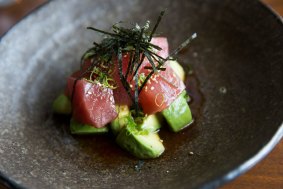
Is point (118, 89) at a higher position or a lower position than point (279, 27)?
lower

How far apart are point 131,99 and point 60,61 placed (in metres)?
0.77

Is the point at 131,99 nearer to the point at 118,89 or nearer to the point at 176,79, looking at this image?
the point at 118,89

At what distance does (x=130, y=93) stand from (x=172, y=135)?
32cm

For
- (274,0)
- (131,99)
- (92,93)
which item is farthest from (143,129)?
(274,0)

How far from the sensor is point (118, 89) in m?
2.18

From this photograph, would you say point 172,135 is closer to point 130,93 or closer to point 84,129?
point 130,93

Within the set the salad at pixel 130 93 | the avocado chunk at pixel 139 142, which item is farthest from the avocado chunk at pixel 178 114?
the avocado chunk at pixel 139 142

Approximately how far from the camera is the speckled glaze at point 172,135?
1.91 metres

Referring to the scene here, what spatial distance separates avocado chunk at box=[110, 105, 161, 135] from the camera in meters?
2.18

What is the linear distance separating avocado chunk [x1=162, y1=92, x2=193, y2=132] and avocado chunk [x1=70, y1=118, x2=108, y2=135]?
0.34 metres

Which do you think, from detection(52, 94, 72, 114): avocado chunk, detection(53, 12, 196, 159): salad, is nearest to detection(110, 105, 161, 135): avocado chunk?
detection(53, 12, 196, 159): salad

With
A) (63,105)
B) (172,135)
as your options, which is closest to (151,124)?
(172,135)

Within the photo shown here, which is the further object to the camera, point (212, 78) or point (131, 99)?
point (212, 78)

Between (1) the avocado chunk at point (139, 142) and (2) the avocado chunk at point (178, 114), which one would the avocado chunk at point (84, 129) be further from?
(2) the avocado chunk at point (178, 114)
